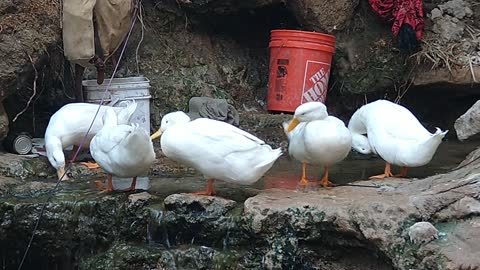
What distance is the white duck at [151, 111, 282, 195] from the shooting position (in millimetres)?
4516

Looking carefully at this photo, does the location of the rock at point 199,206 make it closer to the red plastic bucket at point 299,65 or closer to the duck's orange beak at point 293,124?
the duck's orange beak at point 293,124

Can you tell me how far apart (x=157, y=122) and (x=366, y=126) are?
205 centimetres

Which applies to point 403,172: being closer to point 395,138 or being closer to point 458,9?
point 395,138

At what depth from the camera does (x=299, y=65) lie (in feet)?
22.8

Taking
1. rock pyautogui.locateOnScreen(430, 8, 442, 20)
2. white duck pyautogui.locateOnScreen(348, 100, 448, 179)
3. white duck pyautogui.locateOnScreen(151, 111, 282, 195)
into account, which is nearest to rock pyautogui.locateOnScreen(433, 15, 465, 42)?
rock pyautogui.locateOnScreen(430, 8, 442, 20)

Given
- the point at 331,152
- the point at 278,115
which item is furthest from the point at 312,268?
the point at 278,115

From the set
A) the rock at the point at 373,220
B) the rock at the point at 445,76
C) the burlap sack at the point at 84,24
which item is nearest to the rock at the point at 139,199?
the rock at the point at 373,220

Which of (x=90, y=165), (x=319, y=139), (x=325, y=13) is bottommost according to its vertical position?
(x=90, y=165)

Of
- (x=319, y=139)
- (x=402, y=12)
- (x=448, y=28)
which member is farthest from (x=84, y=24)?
(x=448, y=28)

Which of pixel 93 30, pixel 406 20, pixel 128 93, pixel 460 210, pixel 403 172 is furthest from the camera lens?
pixel 406 20

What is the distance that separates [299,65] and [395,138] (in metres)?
1.88

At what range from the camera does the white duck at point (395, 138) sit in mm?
4996

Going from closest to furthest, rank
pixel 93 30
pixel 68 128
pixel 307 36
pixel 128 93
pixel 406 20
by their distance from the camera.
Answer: pixel 68 128
pixel 93 30
pixel 128 93
pixel 307 36
pixel 406 20

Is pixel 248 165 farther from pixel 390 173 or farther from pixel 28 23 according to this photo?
pixel 28 23
